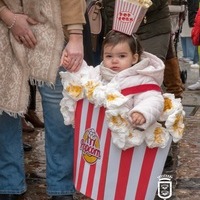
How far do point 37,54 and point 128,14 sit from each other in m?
0.56

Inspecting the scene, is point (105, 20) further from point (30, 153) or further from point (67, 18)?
point (30, 153)

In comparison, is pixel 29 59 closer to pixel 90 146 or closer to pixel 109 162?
pixel 90 146

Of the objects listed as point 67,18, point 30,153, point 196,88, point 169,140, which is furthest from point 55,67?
point 196,88

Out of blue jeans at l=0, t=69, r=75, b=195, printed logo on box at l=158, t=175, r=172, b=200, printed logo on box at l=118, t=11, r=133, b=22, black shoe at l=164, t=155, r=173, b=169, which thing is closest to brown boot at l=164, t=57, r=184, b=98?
black shoe at l=164, t=155, r=173, b=169

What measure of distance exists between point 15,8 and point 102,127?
2.65 ft

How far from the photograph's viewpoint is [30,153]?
4453mm

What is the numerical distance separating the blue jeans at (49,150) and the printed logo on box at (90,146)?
409mm

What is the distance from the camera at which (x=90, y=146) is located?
286 centimetres

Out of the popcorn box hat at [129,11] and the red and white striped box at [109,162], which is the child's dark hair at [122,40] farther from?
the red and white striped box at [109,162]

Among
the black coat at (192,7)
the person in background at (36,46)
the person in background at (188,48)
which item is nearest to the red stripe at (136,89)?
the person in background at (36,46)

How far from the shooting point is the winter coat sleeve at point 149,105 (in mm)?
2605

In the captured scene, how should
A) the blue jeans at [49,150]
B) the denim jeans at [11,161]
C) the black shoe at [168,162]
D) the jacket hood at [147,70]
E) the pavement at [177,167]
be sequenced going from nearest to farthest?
the jacket hood at [147,70]
the blue jeans at [49,150]
the denim jeans at [11,161]
the pavement at [177,167]
the black shoe at [168,162]

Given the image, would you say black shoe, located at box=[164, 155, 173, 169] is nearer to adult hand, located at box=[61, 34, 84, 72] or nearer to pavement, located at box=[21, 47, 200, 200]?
pavement, located at box=[21, 47, 200, 200]

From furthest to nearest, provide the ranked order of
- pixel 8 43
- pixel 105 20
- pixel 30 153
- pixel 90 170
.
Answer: pixel 30 153 < pixel 105 20 < pixel 8 43 < pixel 90 170
